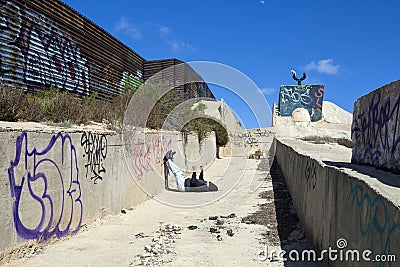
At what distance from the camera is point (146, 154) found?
1026cm

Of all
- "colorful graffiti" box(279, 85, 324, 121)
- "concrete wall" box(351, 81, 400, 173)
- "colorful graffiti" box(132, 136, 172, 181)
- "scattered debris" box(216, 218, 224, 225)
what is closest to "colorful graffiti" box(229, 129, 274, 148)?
"colorful graffiti" box(279, 85, 324, 121)

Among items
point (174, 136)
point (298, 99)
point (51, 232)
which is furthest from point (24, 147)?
point (298, 99)

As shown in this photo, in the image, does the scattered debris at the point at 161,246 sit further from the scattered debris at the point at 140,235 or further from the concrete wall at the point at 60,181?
the concrete wall at the point at 60,181

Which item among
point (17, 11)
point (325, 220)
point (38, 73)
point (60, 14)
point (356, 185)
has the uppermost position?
point (60, 14)

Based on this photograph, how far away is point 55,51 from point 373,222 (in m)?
10.7

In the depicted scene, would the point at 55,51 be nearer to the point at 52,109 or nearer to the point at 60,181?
the point at 52,109

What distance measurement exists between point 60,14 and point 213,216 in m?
8.45

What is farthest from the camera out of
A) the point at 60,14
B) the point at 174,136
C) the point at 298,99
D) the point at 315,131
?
the point at 298,99

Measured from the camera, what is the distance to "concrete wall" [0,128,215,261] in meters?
4.77

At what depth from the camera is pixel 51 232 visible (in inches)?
223

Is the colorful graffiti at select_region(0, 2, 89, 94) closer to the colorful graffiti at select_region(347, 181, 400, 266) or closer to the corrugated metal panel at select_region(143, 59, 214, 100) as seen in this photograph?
the corrugated metal panel at select_region(143, 59, 214, 100)

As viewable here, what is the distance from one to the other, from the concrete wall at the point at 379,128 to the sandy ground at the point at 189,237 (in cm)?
182

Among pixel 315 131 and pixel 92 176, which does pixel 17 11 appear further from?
pixel 315 131

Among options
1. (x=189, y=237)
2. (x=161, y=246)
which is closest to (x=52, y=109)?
(x=161, y=246)
